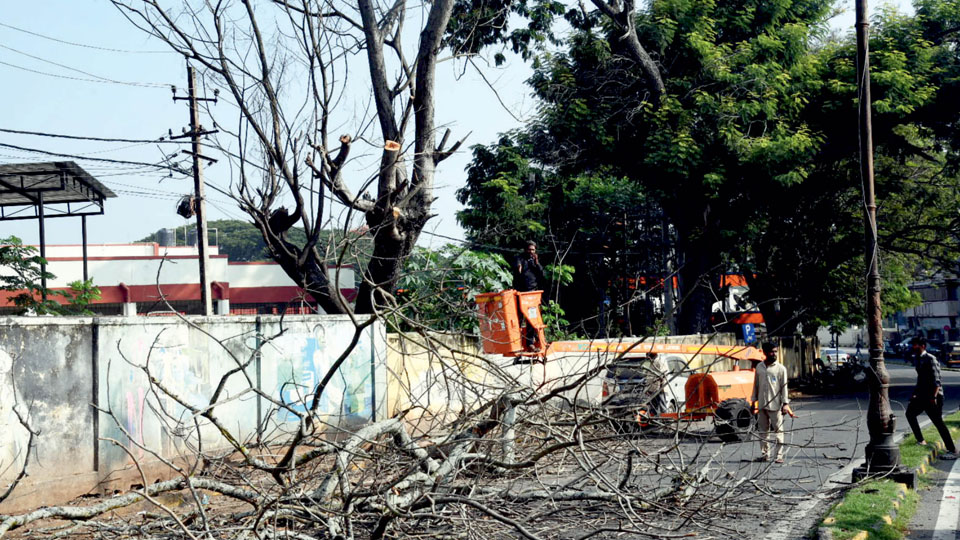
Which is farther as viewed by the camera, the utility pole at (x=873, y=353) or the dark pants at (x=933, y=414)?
the dark pants at (x=933, y=414)

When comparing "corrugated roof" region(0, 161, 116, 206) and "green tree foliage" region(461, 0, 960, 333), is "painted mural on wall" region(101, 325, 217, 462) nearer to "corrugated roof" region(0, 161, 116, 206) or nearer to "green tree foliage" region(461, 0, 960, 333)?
"corrugated roof" region(0, 161, 116, 206)

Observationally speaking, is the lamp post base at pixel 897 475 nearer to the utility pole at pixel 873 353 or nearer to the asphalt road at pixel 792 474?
the utility pole at pixel 873 353

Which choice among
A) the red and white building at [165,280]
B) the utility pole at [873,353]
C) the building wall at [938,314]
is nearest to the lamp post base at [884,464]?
the utility pole at [873,353]

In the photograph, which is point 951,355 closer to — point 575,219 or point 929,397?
point 575,219

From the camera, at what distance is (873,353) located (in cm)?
1037

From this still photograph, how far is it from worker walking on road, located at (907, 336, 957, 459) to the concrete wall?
8189 mm

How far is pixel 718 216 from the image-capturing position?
24109 millimetres

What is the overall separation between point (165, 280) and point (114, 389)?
1092 inches

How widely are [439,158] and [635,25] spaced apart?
37.9 ft

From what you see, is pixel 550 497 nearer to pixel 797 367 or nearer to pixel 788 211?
pixel 788 211

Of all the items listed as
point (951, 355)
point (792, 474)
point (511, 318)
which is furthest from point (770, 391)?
point (951, 355)

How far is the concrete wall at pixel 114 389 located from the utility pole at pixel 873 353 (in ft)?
20.0

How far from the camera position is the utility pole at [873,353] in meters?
9.83

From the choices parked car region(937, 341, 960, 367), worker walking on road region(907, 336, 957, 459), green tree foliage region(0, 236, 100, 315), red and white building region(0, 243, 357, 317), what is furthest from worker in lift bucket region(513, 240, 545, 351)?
parked car region(937, 341, 960, 367)
